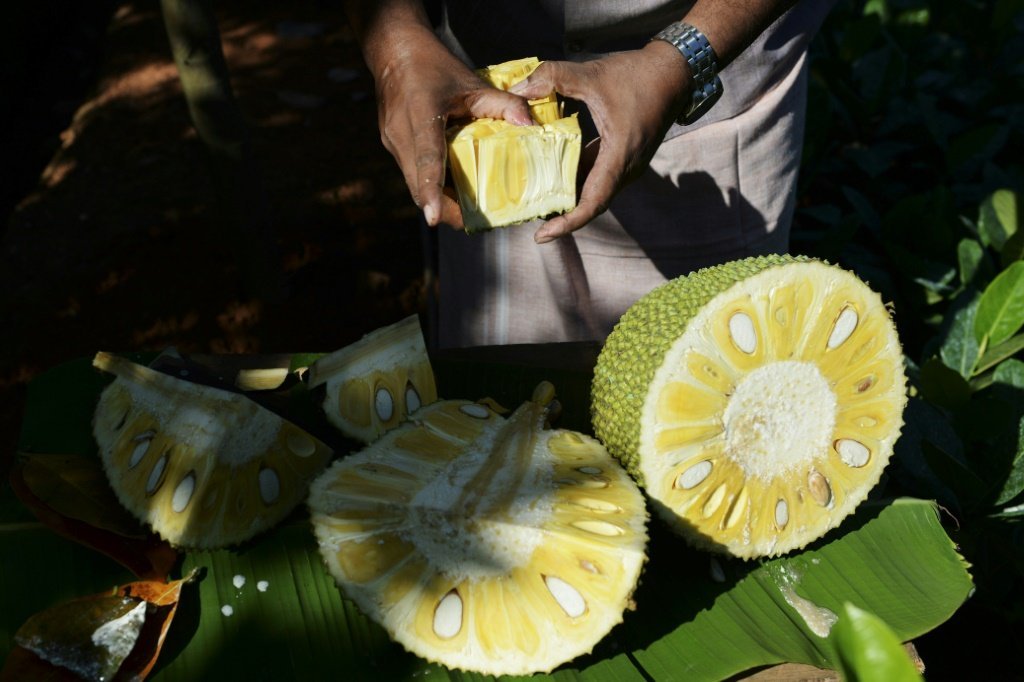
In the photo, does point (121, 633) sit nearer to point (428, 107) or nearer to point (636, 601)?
point (636, 601)

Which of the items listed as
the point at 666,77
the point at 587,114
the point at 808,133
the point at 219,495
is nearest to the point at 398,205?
the point at 808,133

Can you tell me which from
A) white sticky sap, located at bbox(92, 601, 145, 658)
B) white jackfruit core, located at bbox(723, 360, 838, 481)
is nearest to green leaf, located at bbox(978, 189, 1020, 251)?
white jackfruit core, located at bbox(723, 360, 838, 481)

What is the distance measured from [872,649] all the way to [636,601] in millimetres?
554

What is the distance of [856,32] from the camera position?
10.0 ft

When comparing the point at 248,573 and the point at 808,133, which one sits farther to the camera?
the point at 808,133

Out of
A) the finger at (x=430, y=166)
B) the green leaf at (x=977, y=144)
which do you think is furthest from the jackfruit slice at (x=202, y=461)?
the green leaf at (x=977, y=144)

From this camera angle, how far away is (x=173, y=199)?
3053mm

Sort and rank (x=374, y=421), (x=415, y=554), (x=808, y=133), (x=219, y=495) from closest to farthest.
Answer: (x=415, y=554), (x=219, y=495), (x=374, y=421), (x=808, y=133)

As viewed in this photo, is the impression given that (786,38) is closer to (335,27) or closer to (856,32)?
(856,32)

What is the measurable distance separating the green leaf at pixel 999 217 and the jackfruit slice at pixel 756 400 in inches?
55.3

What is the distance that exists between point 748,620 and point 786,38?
1.03m

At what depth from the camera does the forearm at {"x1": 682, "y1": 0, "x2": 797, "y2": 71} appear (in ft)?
4.60

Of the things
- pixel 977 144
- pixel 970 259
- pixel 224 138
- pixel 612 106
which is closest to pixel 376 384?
pixel 612 106

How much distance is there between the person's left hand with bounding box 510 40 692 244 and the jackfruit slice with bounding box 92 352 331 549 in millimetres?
448
